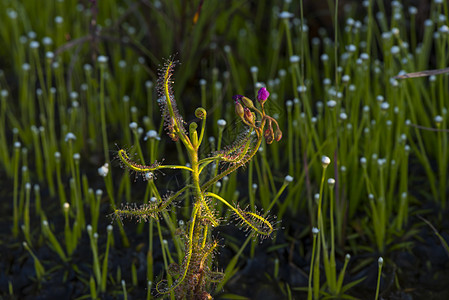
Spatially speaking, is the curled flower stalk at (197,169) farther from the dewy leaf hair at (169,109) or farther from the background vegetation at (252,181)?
the background vegetation at (252,181)

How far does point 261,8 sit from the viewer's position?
326 centimetres

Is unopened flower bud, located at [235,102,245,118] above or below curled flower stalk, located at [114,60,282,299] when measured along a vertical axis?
above

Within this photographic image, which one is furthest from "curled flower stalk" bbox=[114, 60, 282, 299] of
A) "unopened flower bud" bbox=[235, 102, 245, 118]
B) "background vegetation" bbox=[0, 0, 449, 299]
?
"background vegetation" bbox=[0, 0, 449, 299]

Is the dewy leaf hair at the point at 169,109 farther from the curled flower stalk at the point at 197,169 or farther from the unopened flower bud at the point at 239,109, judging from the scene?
the unopened flower bud at the point at 239,109

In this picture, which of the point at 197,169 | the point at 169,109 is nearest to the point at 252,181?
the point at 197,169

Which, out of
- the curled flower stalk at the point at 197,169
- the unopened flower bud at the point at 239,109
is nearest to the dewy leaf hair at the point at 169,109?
the curled flower stalk at the point at 197,169

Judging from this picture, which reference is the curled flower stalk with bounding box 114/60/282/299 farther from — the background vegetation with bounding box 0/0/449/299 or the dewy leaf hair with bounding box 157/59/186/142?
the background vegetation with bounding box 0/0/449/299

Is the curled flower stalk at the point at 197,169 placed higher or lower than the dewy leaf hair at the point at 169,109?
lower

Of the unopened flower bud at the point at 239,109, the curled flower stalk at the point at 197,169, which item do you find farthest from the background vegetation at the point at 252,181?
the unopened flower bud at the point at 239,109

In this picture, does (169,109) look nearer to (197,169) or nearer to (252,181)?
(197,169)

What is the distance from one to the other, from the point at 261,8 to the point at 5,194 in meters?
1.78

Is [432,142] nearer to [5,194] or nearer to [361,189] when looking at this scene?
[361,189]

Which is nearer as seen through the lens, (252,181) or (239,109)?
(239,109)

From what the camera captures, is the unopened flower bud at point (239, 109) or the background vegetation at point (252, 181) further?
the background vegetation at point (252, 181)
